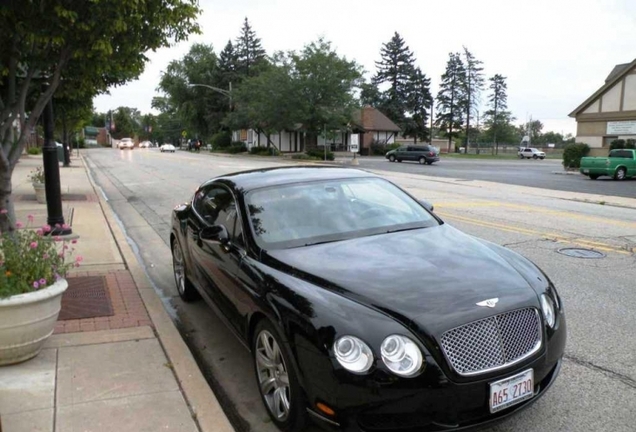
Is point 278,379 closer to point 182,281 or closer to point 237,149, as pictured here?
point 182,281

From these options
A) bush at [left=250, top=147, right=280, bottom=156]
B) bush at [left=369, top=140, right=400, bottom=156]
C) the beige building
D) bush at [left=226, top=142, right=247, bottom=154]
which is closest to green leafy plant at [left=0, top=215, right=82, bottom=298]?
the beige building

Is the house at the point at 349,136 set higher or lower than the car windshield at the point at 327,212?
higher

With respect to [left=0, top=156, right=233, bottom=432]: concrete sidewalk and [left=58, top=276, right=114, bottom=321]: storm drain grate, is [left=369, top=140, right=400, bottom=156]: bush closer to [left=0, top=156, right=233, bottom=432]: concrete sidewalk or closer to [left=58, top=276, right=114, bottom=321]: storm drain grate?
[left=58, top=276, right=114, bottom=321]: storm drain grate

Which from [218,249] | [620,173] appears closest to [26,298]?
[218,249]

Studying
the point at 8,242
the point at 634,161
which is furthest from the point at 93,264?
the point at 634,161

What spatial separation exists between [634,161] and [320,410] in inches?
1160

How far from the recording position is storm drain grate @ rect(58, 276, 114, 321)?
5.24 metres

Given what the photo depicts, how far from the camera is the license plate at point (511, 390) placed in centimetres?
274

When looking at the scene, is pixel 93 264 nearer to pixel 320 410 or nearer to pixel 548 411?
pixel 320 410

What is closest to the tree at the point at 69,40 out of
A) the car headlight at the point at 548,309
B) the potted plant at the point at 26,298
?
the potted plant at the point at 26,298

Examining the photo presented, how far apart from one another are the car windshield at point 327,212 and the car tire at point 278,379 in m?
0.71

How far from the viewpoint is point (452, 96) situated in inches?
3396

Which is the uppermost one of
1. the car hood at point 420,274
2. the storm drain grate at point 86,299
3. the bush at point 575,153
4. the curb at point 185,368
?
the bush at point 575,153

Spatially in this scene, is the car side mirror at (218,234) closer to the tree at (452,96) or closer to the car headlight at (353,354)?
the car headlight at (353,354)
